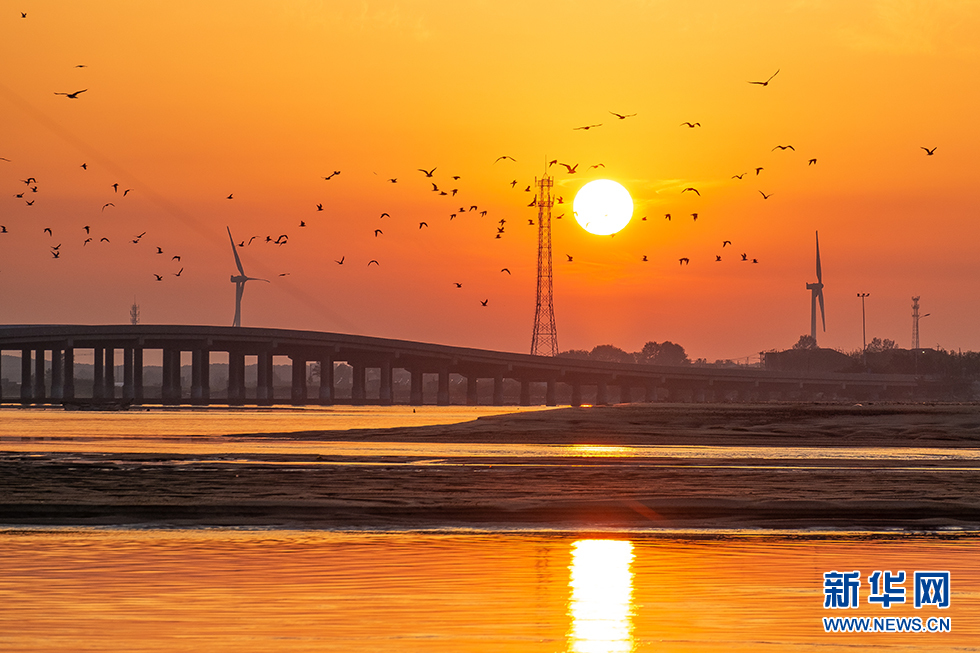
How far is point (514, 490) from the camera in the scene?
34.3m

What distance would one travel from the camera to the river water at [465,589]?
1478cm

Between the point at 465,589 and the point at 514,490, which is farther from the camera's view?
the point at 514,490

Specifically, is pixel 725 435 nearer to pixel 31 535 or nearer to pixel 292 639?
pixel 31 535

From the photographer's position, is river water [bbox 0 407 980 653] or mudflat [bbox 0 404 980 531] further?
mudflat [bbox 0 404 980 531]

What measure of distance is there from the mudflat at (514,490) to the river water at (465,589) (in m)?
2.02

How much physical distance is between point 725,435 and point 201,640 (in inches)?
2736

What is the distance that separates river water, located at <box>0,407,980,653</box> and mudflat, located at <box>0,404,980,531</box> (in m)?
2.02

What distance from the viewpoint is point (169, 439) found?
69.5m

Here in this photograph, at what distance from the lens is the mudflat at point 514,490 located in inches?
1105

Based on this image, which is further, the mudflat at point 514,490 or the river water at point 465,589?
the mudflat at point 514,490

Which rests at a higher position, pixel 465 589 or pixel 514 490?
pixel 514 490

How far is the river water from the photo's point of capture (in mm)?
14781

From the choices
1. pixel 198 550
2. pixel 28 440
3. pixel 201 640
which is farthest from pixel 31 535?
pixel 28 440

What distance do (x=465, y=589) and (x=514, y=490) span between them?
621 inches
